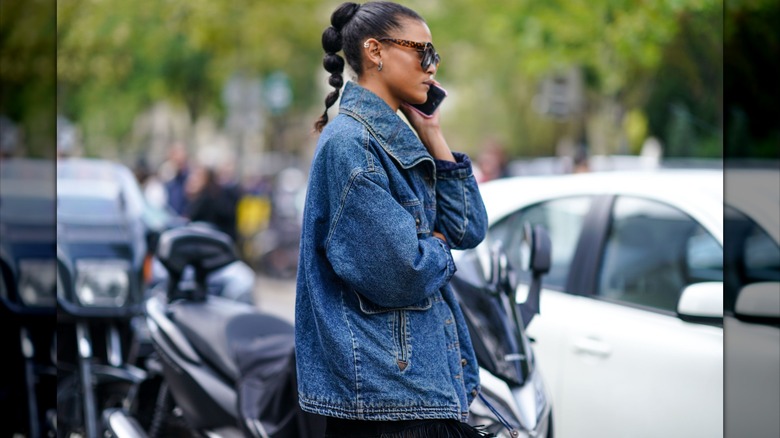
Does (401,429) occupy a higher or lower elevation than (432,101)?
lower

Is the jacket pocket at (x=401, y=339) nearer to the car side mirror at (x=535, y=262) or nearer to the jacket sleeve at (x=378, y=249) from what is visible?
the jacket sleeve at (x=378, y=249)

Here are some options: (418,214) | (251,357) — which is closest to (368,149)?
(418,214)

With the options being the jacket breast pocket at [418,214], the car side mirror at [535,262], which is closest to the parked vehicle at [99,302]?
the car side mirror at [535,262]

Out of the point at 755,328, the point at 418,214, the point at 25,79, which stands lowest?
the point at 755,328

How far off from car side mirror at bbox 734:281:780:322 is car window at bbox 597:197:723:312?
531 millimetres

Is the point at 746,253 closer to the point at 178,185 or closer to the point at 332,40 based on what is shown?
the point at 332,40

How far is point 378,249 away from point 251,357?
1.40 meters

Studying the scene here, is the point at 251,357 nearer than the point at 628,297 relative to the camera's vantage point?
Yes

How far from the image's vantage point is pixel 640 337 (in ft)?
13.4

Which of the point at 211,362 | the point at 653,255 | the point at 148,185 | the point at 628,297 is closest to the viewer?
the point at 211,362

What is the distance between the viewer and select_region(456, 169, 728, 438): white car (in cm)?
383

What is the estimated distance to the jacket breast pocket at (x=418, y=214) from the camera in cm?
257

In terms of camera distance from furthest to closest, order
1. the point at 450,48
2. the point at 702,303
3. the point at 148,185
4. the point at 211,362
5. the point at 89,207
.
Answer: the point at 450,48
the point at 148,185
the point at 89,207
the point at 211,362
the point at 702,303

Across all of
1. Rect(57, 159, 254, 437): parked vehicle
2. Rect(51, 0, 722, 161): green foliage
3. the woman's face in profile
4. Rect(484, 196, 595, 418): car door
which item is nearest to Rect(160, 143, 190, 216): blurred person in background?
Rect(51, 0, 722, 161): green foliage
